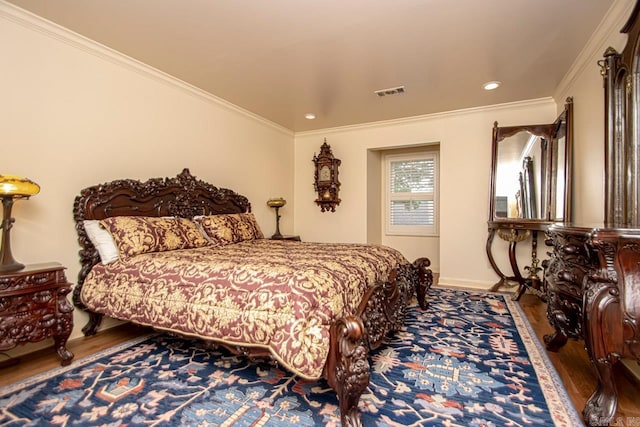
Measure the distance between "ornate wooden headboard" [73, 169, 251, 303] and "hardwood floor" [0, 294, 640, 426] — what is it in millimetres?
420

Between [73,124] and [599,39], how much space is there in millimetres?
4351

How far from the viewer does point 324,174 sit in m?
5.45

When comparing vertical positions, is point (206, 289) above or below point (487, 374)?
above

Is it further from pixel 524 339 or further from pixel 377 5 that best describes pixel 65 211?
pixel 524 339

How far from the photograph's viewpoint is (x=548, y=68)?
3.19m

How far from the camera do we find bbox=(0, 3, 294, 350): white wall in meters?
2.33

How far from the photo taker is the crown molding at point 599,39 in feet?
7.16

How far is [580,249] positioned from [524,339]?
1199 mm

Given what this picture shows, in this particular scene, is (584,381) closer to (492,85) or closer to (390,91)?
(492,85)

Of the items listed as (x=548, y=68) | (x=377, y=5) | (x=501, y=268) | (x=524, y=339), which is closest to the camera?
(x=377, y=5)

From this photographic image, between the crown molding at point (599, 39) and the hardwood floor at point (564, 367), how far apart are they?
2.35m

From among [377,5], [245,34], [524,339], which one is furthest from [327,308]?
[245,34]

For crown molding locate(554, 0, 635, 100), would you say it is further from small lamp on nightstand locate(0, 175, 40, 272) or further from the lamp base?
the lamp base

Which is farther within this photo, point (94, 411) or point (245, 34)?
point (245, 34)
